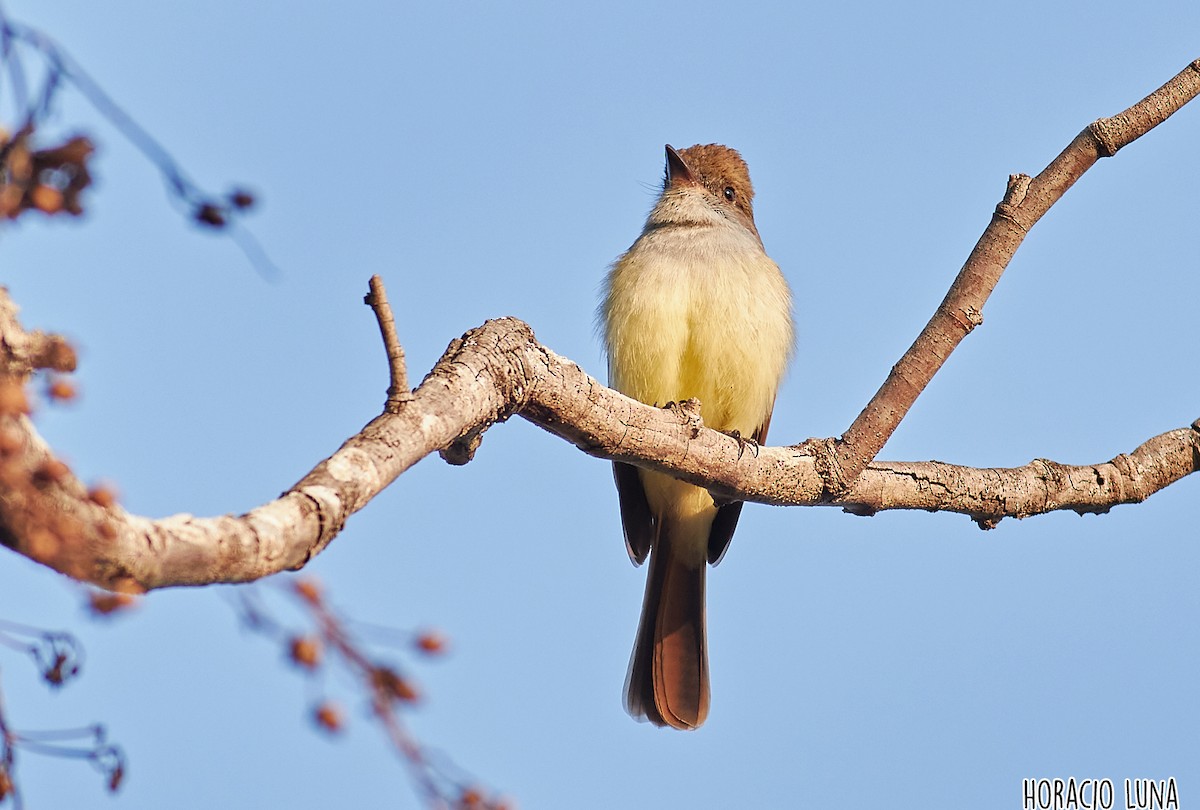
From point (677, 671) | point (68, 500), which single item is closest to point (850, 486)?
point (677, 671)

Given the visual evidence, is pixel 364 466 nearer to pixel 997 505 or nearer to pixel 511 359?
pixel 511 359

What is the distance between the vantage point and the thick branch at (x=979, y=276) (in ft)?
17.7

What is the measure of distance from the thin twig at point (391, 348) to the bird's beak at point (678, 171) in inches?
202

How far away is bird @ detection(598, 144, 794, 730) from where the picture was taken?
22.6 ft

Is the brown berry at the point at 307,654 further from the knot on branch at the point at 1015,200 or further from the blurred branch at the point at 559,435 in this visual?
the knot on branch at the point at 1015,200

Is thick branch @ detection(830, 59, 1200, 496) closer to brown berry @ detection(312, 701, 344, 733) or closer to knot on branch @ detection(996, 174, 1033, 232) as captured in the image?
knot on branch @ detection(996, 174, 1033, 232)

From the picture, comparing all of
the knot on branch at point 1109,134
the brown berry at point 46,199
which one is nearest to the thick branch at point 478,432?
the brown berry at point 46,199

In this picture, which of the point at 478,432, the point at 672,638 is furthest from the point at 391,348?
the point at 672,638

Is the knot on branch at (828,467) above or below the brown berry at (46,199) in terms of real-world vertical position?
above

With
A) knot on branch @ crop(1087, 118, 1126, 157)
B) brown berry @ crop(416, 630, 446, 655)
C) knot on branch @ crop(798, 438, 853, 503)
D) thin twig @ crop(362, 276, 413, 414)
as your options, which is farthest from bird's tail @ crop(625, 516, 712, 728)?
brown berry @ crop(416, 630, 446, 655)

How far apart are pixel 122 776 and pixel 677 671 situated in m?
5.52

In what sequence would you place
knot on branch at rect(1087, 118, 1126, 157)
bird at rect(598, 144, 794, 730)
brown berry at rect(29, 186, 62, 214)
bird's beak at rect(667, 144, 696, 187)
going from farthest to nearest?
bird's beak at rect(667, 144, 696, 187) → bird at rect(598, 144, 794, 730) → knot on branch at rect(1087, 118, 1126, 157) → brown berry at rect(29, 186, 62, 214)

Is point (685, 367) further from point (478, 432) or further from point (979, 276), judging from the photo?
point (478, 432)

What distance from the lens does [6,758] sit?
1.91m
